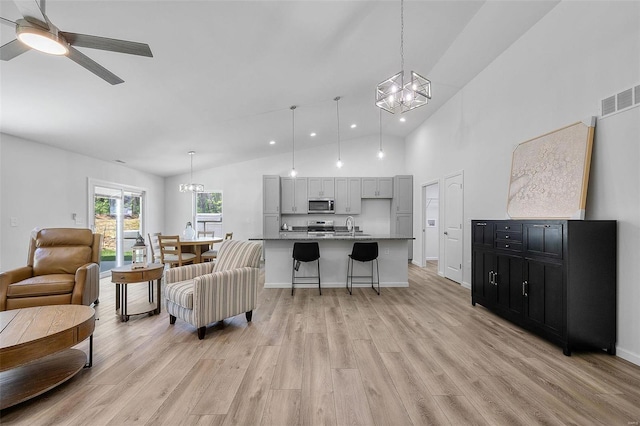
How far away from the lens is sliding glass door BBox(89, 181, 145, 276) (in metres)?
5.11

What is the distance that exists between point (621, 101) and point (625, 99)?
3 centimetres

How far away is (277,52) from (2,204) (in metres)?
4.07

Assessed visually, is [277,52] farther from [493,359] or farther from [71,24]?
[493,359]

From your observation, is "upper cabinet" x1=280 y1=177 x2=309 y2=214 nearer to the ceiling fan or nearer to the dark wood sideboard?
the dark wood sideboard

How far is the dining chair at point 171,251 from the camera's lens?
4.80 metres

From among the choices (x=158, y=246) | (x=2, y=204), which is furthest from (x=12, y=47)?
(x=158, y=246)

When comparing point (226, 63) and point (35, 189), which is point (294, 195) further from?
point (35, 189)

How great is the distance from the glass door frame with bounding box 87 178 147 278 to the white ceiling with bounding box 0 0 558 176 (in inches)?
27.9

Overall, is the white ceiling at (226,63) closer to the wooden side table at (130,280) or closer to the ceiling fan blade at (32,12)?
the ceiling fan blade at (32,12)

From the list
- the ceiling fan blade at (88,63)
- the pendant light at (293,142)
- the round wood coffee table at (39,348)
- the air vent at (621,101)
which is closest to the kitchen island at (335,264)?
the pendant light at (293,142)

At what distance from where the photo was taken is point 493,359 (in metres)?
2.24

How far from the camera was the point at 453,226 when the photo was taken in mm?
4953

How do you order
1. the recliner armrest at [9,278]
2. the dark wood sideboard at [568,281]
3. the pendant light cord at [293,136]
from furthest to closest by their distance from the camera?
1. the pendant light cord at [293,136]
2. the recliner armrest at [9,278]
3. the dark wood sideboard at [568,281]

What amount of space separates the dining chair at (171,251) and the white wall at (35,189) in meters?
1.40
